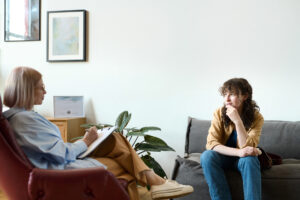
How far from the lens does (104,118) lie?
3.38 meters

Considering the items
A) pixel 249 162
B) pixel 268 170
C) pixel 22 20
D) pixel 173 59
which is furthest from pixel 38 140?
pixel 22 20

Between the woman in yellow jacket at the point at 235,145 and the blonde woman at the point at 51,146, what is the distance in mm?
407

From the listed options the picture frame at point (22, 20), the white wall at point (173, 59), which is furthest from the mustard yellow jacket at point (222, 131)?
the picture frame at point (22, 20)

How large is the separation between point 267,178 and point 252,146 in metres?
0.23

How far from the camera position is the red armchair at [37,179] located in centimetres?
141

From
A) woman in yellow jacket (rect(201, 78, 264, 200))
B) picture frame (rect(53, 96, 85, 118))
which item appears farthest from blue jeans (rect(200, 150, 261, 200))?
picture frame (rect(53, 96, 85, 118))

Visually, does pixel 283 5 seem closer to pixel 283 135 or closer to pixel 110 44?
pixel 283 135

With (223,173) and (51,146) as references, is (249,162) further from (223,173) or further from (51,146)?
(51,146)

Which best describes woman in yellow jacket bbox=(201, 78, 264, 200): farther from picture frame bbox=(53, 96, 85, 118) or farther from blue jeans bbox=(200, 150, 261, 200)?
picture frame bbox=(53, 96, 85, 118)

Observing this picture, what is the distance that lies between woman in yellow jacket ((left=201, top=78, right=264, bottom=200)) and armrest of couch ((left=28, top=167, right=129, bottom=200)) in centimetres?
84

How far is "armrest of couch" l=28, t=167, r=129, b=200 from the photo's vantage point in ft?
4.66

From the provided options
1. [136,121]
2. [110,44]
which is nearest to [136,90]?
[136,121]

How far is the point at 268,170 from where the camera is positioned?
224 centimetres

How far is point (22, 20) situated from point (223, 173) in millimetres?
2595
